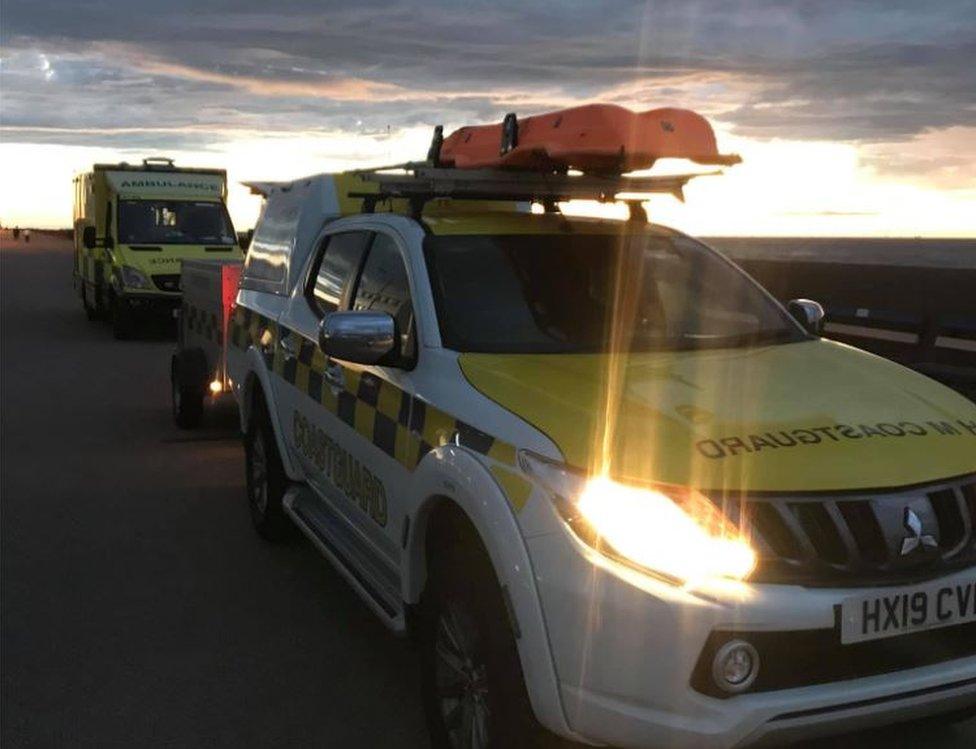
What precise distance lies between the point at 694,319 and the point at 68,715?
2588 millimetres

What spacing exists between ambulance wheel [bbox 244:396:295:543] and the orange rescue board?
1.99 meters

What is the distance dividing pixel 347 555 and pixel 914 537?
2216 millimetres

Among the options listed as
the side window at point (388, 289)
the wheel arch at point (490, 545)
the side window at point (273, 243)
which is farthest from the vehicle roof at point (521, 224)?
the side window at point (273, 243)

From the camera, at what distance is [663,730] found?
269 cm

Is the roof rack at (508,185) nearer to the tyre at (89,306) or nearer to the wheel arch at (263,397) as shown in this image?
the wheel arch at (263,397)

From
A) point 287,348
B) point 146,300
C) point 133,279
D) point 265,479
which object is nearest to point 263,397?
point 265,479

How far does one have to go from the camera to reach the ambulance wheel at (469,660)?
292 cm

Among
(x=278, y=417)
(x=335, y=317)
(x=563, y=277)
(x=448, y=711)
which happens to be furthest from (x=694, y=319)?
(x=278, y=417)

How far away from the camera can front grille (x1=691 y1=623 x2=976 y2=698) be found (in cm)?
269

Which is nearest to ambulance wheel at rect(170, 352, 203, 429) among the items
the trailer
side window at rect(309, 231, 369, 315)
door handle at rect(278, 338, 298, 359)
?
the trailer

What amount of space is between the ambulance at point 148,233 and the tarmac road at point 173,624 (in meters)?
8.59

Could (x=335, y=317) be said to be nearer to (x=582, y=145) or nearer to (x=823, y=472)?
(x=582, y=145)

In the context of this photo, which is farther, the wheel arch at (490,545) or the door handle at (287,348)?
the door handle at (287,348)

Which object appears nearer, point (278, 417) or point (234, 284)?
point (278, 417)
